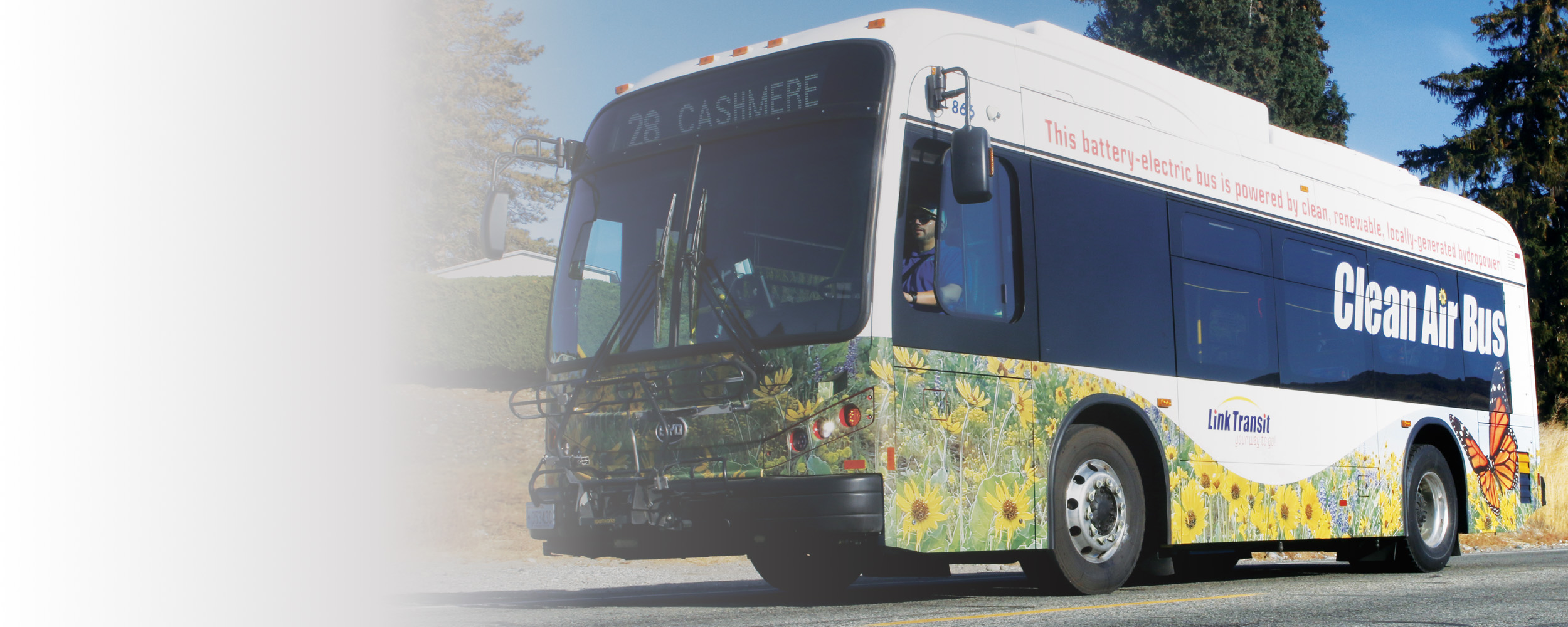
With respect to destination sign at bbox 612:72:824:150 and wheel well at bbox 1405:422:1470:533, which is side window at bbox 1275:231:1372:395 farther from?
destination sign at bbox 612:72:824:150

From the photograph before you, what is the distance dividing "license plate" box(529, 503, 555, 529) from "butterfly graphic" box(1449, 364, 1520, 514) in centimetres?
843

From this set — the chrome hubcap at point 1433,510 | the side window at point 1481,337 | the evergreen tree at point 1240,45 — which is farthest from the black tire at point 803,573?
the evergreen tree at point 1240,45

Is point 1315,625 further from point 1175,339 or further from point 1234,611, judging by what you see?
point 1175,339

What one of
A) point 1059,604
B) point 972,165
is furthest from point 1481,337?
point 972,165

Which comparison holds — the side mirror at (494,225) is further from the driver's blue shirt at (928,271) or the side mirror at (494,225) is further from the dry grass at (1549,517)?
the dry grass at (1549,517)

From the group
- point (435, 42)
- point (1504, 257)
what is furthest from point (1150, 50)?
point (435, 42)

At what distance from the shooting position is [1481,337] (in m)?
12.6

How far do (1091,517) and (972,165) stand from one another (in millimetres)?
2450

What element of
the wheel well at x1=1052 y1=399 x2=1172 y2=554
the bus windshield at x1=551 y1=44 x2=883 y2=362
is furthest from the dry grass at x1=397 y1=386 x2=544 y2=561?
the wheel well at x1=1052 y1=399 x2=1172 y2=554

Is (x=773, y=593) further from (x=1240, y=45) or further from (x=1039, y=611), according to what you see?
(x=1240, y=45)

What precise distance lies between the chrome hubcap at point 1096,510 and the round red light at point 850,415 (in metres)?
1.71

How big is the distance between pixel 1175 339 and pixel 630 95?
12.3ft

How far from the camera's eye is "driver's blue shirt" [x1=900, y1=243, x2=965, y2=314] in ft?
22.3

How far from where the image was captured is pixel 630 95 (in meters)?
8.10
